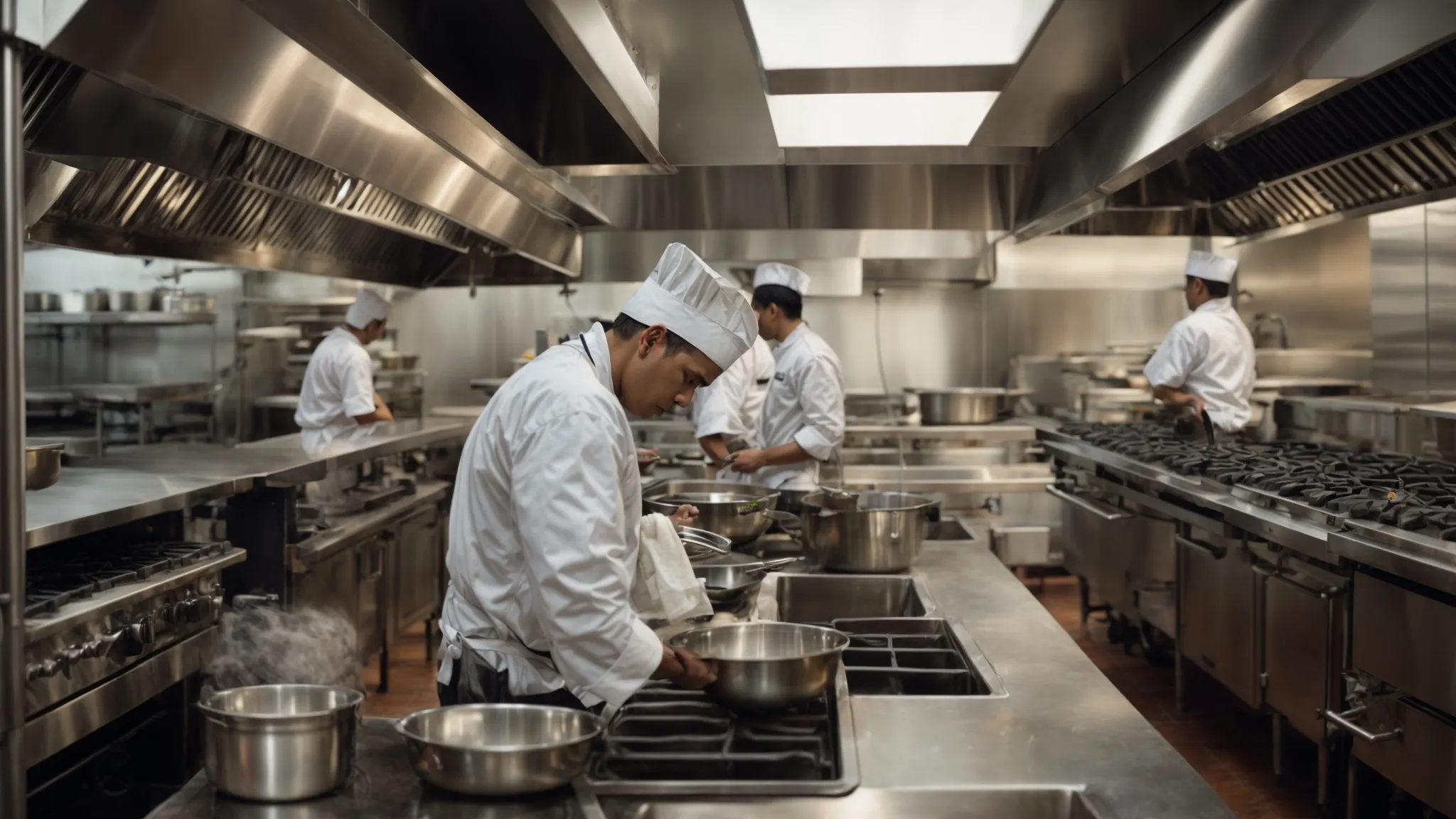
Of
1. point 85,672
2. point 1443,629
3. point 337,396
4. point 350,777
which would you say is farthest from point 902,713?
point 337,396

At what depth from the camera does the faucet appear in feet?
24.7

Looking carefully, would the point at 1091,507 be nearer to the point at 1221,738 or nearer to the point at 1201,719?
the point at 1201,719

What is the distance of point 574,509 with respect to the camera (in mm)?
1669

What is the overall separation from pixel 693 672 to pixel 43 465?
1.83 metres

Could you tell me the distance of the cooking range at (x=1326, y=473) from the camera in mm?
2945

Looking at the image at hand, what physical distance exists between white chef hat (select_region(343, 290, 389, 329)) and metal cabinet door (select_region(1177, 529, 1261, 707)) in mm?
3600

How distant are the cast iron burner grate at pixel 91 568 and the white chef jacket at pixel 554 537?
3.56 feet

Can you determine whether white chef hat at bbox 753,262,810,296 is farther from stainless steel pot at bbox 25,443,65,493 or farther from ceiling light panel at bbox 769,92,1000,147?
stainless steel pot at bbox 25,443,65,493

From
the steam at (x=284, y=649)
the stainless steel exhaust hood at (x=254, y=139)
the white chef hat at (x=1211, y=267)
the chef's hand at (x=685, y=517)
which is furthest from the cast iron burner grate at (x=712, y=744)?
the white chef hat at (x=1211, y=267)

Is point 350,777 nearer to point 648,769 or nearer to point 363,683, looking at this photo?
point 648,769

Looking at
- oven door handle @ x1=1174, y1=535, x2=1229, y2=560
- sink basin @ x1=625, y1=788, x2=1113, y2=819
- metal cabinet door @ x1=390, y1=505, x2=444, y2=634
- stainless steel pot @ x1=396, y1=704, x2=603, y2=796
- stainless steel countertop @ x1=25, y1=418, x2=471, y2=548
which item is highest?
stainless steel countertop @ x1=25, y1=418, x2=471, y2=548

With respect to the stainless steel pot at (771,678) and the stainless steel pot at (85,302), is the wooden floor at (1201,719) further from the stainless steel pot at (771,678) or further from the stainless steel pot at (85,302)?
the stainless steel pot at (85,302)

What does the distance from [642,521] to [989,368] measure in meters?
6.55

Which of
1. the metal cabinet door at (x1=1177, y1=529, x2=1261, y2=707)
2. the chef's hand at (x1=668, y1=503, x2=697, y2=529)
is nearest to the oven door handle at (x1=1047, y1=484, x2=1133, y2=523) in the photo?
the metal cabinet door at (x1=1177, y1=529, x2=1261, y2=707)
